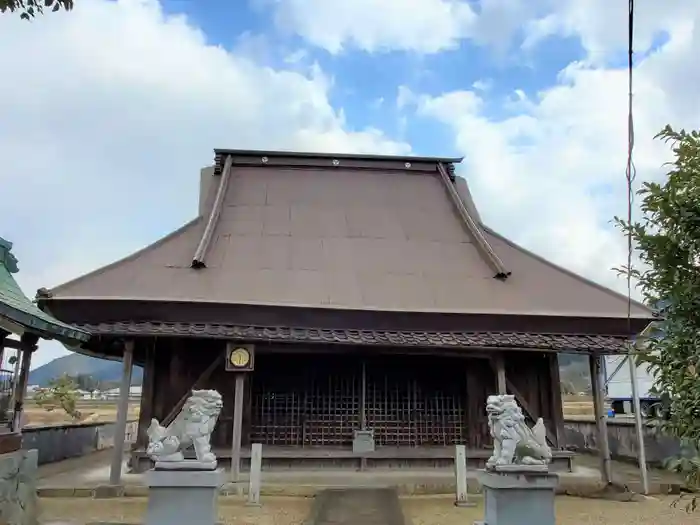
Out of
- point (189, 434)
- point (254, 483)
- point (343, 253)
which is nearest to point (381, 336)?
point (343, 253)

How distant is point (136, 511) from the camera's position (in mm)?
8047

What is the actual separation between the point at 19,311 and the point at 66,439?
35.6 ft

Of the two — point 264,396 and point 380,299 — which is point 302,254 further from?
point 264,396

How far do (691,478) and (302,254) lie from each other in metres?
9.32

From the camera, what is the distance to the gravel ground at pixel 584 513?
A: 754 cm

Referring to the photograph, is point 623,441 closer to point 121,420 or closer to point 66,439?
point 121,420

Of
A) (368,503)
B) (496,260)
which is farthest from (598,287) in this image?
(368,503)

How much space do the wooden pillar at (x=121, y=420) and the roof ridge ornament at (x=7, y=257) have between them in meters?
3.25

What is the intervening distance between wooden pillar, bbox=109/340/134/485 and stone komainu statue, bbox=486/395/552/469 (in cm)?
600

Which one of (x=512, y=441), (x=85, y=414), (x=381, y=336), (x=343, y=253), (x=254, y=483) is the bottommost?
(x=254, y=483)

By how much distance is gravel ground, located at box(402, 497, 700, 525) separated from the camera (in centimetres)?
754

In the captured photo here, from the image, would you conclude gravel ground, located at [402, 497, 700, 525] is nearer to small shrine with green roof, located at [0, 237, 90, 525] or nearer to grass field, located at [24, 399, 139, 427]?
small shrine with green roof, located at [0, 237, 90, 525]

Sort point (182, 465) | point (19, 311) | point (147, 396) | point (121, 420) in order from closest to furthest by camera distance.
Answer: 1. point (19, 311)
2. point (182, 465)
3. point (121, 420)
4. point (147, 396)

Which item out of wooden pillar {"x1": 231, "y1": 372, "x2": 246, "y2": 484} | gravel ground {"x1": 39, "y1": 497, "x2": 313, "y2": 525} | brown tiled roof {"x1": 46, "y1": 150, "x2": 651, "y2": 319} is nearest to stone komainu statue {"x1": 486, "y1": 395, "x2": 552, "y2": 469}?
gravel ground {"x1": 39, "y1": 497, "x2": 313, "y2": 525}
